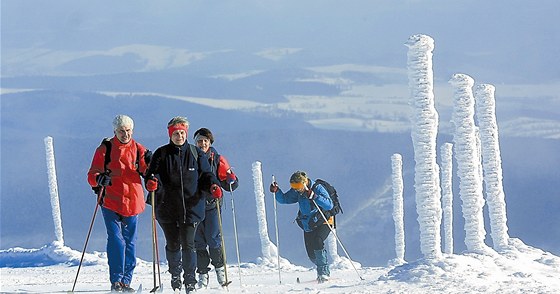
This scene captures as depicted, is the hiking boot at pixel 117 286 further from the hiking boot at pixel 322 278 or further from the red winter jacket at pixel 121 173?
the hiking boot at pixel 322 278

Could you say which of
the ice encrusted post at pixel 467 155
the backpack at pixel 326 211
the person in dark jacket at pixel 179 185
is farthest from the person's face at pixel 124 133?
the ice encrusted post at pixel 467 155

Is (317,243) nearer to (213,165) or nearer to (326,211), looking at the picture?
(326,211)

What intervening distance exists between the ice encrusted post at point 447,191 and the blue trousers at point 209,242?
65.9 feet

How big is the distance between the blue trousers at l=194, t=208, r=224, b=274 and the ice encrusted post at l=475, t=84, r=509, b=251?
14.5 meters

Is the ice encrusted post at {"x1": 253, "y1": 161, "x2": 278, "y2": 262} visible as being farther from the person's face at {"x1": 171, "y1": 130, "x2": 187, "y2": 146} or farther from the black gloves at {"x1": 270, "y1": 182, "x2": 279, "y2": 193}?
the person's face at {"x1": 171, "y1": 130, "x2": 187, "y2": 146}

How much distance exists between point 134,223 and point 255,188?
2397 cm

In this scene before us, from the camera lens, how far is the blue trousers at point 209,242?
1283cm

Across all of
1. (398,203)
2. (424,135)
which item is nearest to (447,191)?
(398,203)

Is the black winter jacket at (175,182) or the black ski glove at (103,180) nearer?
the black winter jacket at (175,182)

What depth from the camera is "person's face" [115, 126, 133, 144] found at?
37.1 ft

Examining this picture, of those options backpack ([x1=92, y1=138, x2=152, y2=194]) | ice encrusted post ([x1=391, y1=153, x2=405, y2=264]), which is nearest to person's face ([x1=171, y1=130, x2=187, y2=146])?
backpack ([x1=92, y1=138, x2=152, y2=194])

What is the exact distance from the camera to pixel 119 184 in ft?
37.7

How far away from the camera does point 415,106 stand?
18250 mm

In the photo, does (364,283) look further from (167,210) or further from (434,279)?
(167,210)
